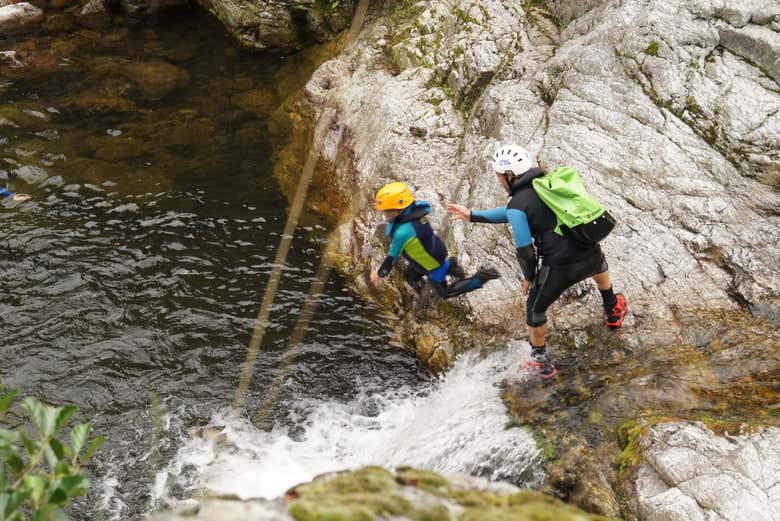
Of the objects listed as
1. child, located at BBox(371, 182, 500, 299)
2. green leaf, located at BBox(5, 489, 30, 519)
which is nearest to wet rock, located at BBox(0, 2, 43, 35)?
child, located at BBox(371, 182, 500, 299)

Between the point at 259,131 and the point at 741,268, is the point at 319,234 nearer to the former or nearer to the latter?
the point at 259,131

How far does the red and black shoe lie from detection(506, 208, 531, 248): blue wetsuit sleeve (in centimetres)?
215

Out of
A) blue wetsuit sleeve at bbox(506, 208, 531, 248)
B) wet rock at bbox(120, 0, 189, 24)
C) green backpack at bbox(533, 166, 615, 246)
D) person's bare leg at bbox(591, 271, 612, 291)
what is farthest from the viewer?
wet rock at bbox(120, 0, 189, 24)

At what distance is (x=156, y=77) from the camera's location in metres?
18.6

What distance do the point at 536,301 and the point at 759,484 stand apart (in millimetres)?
3189

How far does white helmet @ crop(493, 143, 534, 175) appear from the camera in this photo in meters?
7.61

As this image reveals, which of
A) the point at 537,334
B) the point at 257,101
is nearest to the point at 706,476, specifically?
the point at 537,334

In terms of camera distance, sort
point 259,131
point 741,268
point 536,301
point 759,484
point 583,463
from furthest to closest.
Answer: point 259,131
point 741,268
point 536,301
point 583,463
point 759,484

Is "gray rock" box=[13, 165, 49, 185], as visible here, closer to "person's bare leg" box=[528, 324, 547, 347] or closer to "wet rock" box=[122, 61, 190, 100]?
"wet rock" box=[122, 61, 190, 100]

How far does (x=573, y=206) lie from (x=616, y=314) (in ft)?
7.52

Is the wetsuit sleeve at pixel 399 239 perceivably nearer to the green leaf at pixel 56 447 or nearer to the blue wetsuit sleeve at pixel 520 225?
the blue wetsuit sleeve at pixel 520 225

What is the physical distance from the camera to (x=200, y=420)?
31.4ft

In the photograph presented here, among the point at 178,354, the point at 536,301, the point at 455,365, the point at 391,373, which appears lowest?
the point at 178,354

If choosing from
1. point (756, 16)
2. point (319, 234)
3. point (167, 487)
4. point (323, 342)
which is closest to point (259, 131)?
point (319, 234)
